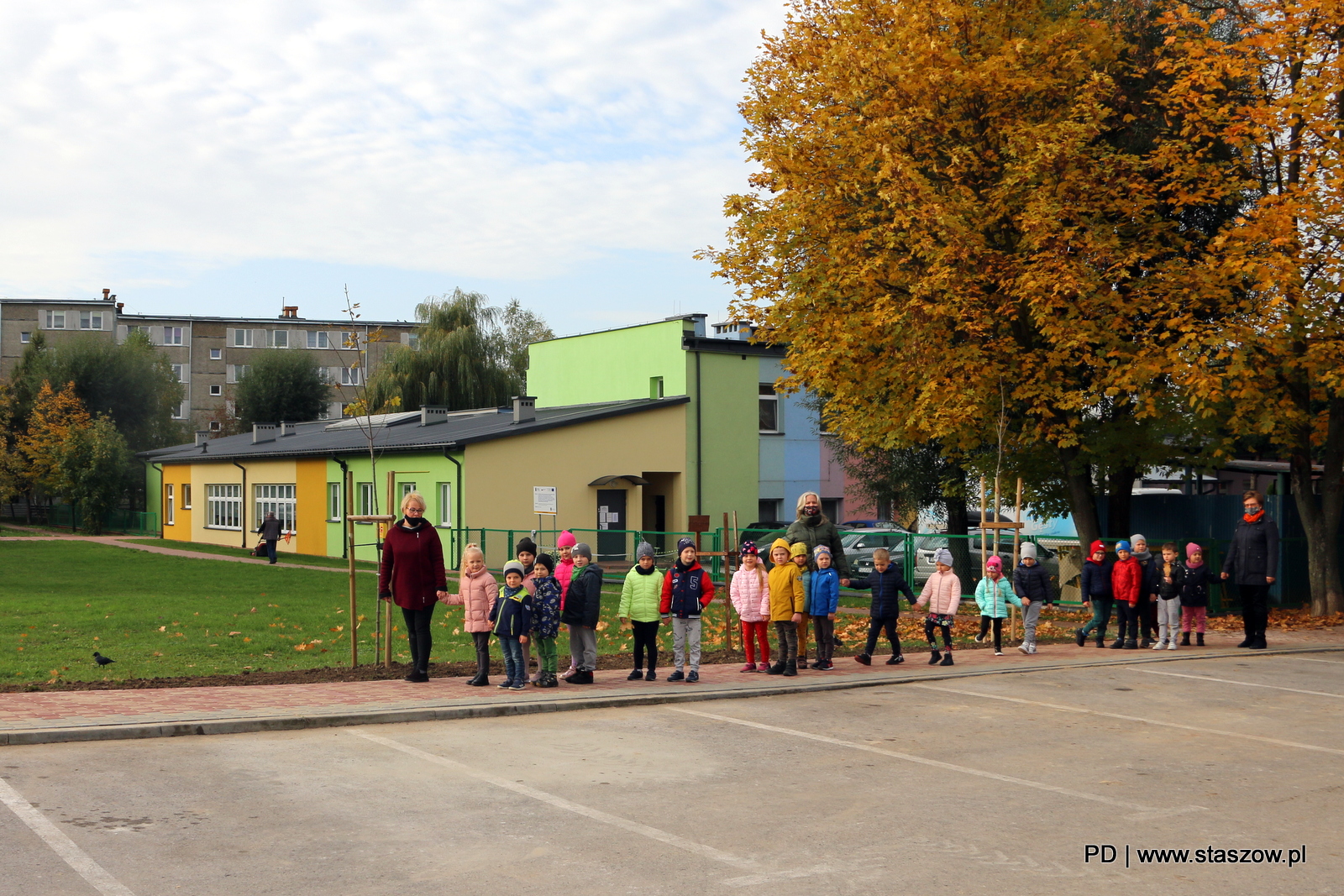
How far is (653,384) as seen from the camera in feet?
137

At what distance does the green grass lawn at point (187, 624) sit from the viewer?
44.4ft

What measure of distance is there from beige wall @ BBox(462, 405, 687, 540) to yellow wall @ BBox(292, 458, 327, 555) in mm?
8955

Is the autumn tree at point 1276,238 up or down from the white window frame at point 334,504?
up

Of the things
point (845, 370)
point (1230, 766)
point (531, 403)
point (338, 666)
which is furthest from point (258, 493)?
point (1230, 766)

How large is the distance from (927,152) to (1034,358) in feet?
12.1

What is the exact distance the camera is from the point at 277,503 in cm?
4306

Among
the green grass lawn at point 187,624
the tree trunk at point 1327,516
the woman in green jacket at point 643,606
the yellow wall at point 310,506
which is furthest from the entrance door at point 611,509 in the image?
the woman in green jacket at point 643,606

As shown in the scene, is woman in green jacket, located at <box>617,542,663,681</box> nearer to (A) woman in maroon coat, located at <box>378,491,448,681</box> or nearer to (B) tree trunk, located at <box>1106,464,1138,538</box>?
(A) woman in maroon coat, located at <box>378,491,448,681</box>

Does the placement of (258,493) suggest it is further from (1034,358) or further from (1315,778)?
(1315,778)

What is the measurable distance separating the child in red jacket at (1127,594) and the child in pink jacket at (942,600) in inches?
117

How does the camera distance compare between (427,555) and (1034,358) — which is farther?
(1034,358)

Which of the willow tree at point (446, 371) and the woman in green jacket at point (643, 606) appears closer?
the woman in green jacket at point (643, 606)

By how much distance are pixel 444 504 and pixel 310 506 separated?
8.37 m

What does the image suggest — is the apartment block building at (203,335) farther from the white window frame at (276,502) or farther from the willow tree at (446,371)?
the white window frame at (276,502)
